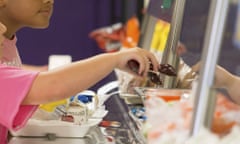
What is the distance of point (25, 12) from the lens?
1.42 meters

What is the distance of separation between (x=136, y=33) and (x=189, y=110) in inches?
97.3

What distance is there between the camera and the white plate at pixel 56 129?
51.6 inches

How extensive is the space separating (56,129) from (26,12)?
33 cm

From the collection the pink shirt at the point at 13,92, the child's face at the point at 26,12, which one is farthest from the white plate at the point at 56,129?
the child's face at the point at 26,12

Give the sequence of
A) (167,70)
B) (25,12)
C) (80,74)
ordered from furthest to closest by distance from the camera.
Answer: (25,12)
(167,70)
(80,74)

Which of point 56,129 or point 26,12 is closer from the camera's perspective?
point 56,129

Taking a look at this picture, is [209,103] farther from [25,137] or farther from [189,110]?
[25,137]

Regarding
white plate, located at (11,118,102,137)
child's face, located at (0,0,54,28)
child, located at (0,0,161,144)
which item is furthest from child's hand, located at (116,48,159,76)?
child's face, located at (0,0,54,28)

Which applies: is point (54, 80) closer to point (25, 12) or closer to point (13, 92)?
point (13, 92)

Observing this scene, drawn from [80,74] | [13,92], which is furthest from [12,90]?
[80,74]

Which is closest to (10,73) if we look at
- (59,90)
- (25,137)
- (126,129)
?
(59,90)

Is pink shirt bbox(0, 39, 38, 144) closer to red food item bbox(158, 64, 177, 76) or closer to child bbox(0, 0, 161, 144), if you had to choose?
child bbox(0, 0, 161, 144)

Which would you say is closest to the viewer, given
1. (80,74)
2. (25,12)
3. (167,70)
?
(80,74)

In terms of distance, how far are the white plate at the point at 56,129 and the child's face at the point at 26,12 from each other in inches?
11.5
